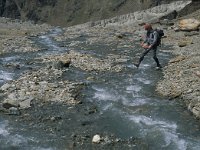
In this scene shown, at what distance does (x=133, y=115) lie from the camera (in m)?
17.9

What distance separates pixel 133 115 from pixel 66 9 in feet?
371

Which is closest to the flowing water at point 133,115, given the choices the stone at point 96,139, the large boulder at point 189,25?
the stone at point 96,139

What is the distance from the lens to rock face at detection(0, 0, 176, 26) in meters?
108

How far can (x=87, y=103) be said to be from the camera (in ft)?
64.0

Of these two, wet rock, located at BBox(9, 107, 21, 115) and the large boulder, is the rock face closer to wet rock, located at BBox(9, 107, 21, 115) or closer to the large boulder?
the large boulder

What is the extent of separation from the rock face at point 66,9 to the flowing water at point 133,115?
2897 inches

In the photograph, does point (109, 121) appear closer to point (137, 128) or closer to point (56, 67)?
point (137, 128)

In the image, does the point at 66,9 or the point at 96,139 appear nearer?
the point at 96,139

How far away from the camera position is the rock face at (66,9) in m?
108

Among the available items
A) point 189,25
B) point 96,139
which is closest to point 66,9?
point 189,25

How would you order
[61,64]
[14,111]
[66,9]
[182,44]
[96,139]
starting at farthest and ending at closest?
[66,9] < [182,44] < [61,64] < [14,111] < [96,139]

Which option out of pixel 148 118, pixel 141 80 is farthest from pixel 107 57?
pixel 148 118

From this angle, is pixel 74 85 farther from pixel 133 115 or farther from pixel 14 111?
pixel 133 115

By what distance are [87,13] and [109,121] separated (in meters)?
104
